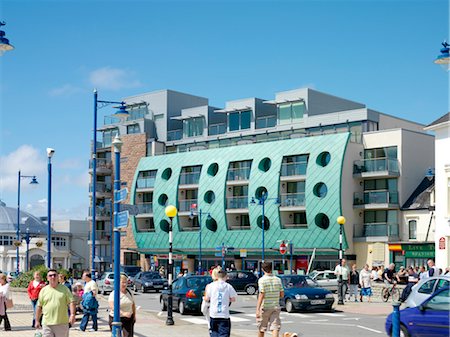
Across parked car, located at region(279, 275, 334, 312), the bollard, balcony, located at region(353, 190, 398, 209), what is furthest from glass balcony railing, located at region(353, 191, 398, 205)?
the bollard

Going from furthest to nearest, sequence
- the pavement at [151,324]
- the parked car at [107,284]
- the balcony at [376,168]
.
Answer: the balcony at [376,168], the parked car at [107,284], the pavement at [151,324]

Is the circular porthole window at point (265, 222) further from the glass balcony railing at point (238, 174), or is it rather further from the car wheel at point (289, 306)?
the car wheel at point (289, 306)

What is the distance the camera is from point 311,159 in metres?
62.9

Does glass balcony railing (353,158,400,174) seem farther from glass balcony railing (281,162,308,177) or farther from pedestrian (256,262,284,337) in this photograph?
pedestrian (256,262,284,337)

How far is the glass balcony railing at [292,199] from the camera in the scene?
63.9 meters

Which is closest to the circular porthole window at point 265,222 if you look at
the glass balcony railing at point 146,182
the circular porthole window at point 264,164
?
the circular porthole window at point 264,164

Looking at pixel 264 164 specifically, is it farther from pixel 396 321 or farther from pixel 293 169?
pixel 396 321

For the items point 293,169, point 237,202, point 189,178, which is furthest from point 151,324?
point 189,178

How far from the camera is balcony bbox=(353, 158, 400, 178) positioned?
60031mm

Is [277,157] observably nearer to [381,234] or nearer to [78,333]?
[381,234]

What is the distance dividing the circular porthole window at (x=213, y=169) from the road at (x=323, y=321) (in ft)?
134

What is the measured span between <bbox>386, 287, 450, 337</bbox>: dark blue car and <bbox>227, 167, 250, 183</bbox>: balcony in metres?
53.5

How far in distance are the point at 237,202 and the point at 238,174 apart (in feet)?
8.03

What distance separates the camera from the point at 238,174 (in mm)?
69500
